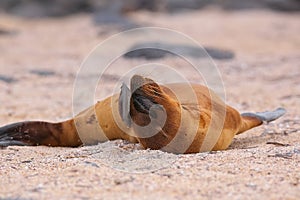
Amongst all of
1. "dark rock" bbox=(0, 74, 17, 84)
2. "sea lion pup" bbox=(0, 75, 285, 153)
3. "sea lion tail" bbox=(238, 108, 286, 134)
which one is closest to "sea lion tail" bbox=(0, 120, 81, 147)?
"sea lion pup" bbox=(0, 75, 285, 153)

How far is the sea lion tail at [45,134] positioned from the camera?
394cm

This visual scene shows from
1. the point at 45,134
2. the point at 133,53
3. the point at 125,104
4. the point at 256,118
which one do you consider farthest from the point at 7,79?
the point at 125,104

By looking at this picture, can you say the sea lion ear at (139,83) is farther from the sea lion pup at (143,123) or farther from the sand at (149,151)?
the sand at (149,151)

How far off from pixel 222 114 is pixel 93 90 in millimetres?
2648

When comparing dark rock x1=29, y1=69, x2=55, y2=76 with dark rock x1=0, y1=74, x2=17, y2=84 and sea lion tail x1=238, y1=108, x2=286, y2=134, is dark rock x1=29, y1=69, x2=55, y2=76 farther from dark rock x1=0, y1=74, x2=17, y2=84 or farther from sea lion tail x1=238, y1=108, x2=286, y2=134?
sea lion tail x1=238, y1=108, x2=286, y2=134

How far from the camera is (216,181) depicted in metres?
2.76

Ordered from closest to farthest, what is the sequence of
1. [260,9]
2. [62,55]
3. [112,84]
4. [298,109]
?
[298,109] → [112,84] → [62,55] → [260,9]

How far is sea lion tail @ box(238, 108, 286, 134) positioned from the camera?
4.03 m

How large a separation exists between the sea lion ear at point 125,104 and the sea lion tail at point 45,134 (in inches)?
30.1

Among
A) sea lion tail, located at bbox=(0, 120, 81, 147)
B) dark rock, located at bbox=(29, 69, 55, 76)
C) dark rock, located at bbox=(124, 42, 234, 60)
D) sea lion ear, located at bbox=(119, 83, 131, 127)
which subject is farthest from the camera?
dark rock, located at bbox=(124, 42, 234, 60)

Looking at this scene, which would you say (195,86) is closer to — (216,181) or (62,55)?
(216,181)

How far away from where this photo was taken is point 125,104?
3186mm

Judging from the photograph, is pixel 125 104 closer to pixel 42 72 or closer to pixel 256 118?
pixel 256 118

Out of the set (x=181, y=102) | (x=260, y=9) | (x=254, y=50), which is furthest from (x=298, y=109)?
(x=260, y=9)
